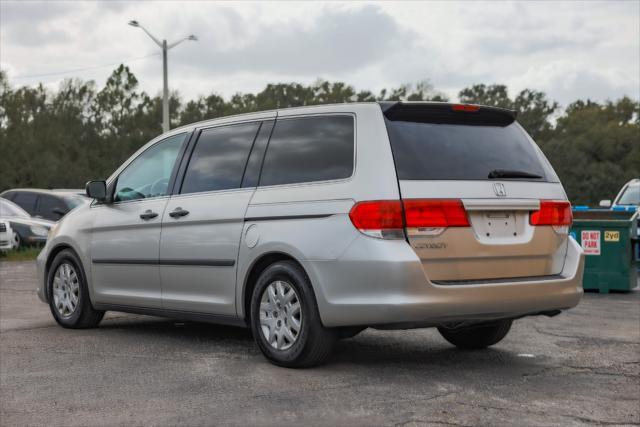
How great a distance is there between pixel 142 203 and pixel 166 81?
3253cm

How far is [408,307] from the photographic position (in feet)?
19.4

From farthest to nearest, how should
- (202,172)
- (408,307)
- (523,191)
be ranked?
(202,172) → (523,191) → (408,307)

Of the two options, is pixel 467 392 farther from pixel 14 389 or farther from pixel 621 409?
pixel 14 389

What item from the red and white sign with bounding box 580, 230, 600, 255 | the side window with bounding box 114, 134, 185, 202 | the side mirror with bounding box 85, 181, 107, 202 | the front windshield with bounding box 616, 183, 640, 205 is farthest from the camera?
the front windshield with bounding box 616, 183, 640, 205

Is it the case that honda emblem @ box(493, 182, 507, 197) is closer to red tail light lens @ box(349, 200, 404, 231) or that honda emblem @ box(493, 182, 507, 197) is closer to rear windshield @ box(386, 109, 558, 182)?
rear windshield @ box(386, 109, 558, 182)

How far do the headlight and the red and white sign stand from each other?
40.2 ft

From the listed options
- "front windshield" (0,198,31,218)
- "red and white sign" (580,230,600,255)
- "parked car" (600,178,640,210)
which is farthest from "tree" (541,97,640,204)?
"red and white sign" (580,230,600,255)

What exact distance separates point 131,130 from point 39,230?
44.2 metres

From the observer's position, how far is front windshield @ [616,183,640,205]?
18.9m

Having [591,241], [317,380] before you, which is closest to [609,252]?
[591,241]

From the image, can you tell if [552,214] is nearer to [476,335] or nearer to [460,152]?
[460,152]

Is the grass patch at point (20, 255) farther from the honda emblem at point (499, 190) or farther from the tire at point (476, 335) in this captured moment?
the honda emblem at point (499, 190)

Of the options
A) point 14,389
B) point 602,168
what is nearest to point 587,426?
point 14,389

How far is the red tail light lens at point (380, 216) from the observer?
5.98 metres
